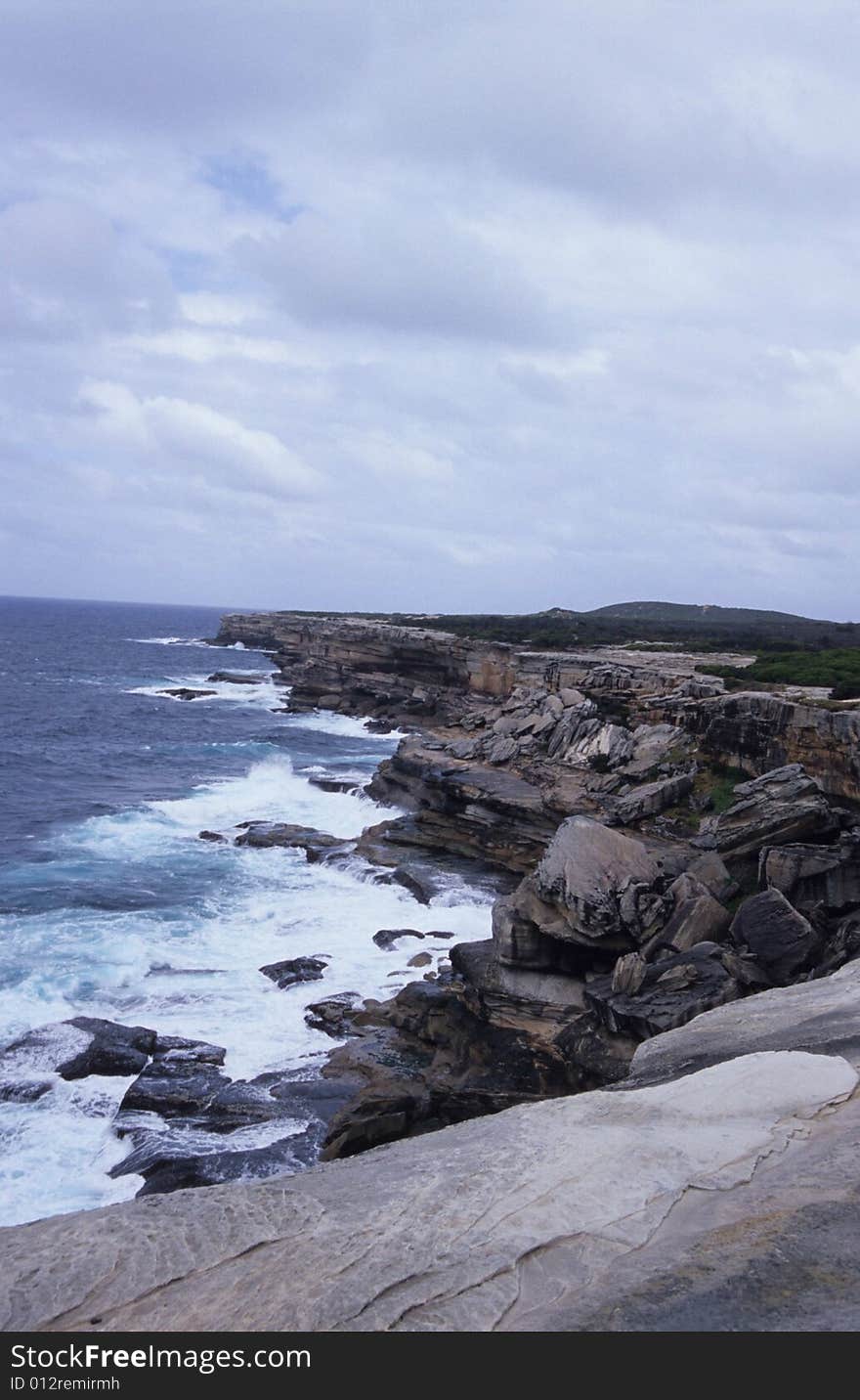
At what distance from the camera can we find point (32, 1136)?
14.9m

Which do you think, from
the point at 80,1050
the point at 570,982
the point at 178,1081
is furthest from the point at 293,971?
the point at 570,982

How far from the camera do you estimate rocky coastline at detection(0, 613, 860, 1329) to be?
7430 mm

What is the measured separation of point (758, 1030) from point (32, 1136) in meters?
12.1

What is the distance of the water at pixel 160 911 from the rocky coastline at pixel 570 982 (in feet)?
2.38

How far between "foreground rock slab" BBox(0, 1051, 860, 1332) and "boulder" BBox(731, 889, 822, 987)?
7.92 meters

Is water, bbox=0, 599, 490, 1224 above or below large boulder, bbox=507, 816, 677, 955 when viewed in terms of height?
below

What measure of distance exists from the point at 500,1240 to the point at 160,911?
70.5 feet

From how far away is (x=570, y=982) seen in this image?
1755 centimetres

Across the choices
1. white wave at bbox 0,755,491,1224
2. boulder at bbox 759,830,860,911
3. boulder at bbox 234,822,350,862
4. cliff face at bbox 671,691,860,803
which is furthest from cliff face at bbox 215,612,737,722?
boulder at bbox 759,830,860,911

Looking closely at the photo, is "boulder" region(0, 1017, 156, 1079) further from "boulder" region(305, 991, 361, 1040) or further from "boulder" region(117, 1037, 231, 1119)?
"boulder" region(305, 991, 361, 1040)

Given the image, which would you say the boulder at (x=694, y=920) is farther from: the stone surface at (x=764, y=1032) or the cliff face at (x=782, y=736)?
the cliff face at (x=782, y=736)

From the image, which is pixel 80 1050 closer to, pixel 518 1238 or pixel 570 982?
pixel 570 982

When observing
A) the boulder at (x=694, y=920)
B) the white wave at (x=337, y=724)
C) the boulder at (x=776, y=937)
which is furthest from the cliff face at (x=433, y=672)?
the boulder at (x=776, y=937)
